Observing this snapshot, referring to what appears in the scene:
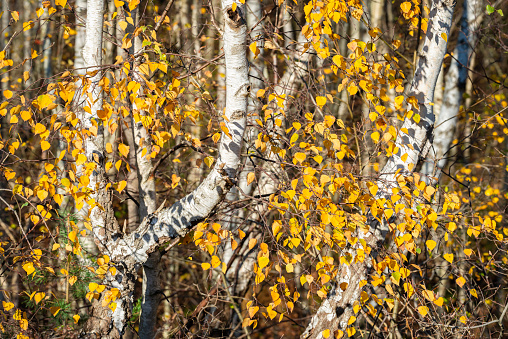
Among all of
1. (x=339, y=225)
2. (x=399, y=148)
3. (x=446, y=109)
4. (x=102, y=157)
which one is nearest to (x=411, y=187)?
(x=399, y=148)

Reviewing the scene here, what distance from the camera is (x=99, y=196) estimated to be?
2.57 m

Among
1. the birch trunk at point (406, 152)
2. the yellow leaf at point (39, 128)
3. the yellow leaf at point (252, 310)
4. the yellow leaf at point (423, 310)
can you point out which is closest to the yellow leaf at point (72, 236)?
the yellow leaf at point (39, 128)

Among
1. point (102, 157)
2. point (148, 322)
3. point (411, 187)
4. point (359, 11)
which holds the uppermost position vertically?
point (359, 11)

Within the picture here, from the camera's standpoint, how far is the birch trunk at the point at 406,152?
255 cm

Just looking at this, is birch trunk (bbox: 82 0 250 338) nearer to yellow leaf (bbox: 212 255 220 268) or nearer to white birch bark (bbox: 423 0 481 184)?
yellow leaf (bbox: 212 255 220 268)

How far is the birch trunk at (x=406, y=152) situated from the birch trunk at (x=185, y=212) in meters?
1.08

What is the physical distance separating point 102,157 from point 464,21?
3.62 m

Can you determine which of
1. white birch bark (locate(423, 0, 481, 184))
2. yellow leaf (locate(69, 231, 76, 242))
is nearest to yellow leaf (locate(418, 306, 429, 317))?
white birch bark (locate(423, 0, 481, 184))

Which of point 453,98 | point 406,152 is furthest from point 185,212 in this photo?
point 453,98

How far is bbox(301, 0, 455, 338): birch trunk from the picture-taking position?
255 cm

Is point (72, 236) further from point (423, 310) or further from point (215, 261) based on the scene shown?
point (423, 310)

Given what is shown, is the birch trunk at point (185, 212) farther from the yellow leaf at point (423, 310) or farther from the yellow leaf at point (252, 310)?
the yellow leaf at point (423, 310)

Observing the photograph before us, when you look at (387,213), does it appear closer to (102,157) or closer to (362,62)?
(362,62)

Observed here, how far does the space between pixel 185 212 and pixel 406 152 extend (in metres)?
1.56
